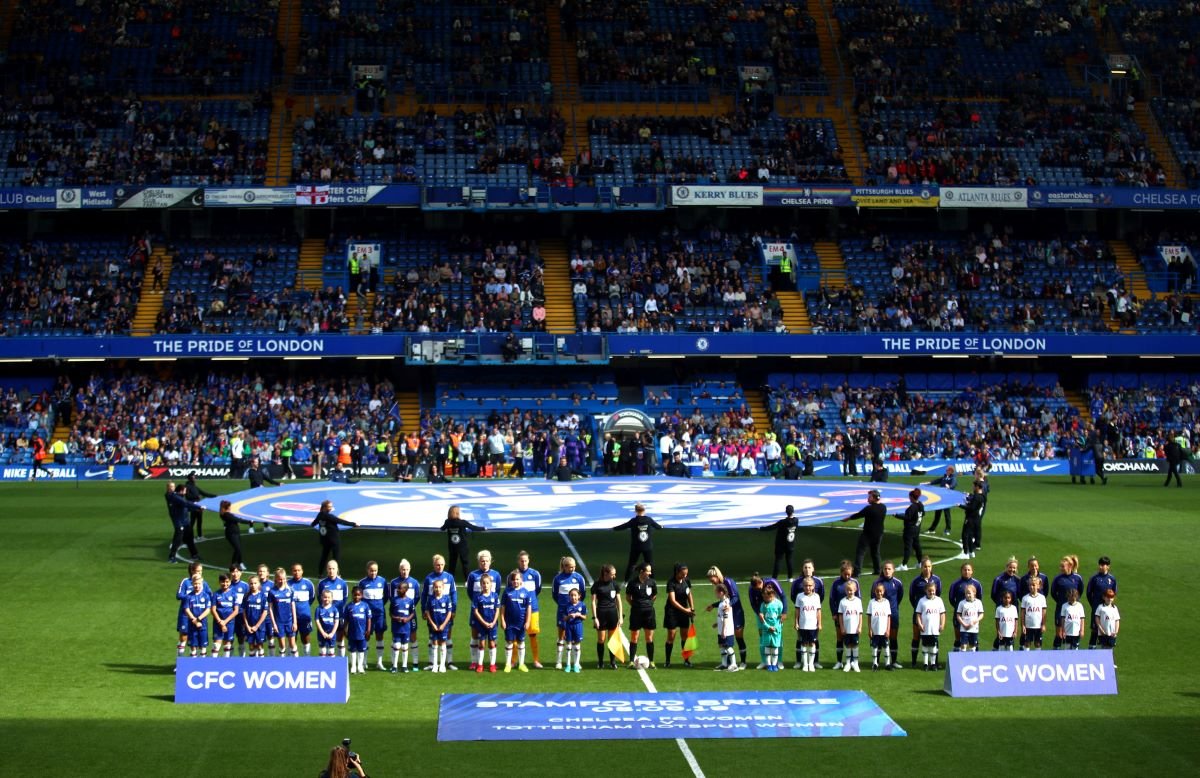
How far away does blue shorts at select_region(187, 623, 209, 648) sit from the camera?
18.4 meters

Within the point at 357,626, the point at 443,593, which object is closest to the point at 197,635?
the point at 357,626

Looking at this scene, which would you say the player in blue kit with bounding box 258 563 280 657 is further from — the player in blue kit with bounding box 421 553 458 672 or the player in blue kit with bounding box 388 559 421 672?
the player in blue kit with bounding box 421 553 458 672

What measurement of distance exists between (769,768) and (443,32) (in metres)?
52.7

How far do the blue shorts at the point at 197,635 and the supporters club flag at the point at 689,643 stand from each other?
6512 mm

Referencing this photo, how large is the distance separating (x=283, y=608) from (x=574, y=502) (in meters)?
11.3

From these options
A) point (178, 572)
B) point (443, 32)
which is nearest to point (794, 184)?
point (443, 32)

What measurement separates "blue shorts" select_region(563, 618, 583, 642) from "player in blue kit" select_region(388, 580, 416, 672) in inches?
81.5

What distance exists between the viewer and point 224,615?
18.2 metres

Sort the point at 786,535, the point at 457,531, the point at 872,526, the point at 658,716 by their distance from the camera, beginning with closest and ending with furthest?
1. the point at 658,716
2. the point at 457,531
3. the point at 786,535
4. the point at 872,526

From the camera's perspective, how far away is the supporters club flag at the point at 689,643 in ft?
62.4

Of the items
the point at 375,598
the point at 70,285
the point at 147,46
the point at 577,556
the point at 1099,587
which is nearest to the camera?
the point at 375,598

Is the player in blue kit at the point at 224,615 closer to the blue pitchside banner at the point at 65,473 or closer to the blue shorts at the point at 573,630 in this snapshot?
the blue shorts at the point at 573,630

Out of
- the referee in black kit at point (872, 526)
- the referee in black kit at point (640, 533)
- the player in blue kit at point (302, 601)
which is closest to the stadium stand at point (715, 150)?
the referee in black kit at point (872, 526)

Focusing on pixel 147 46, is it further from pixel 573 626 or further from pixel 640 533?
pixel 573 626
